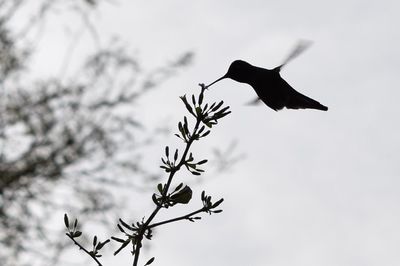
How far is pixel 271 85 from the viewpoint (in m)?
1.96

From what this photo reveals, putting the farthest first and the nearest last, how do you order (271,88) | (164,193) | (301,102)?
(301,102) < (271,88) < (164,193)

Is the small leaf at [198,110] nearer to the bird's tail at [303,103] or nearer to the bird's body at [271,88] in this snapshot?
the bird's body at [271,88]

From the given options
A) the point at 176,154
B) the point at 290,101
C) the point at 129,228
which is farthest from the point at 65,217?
the point at 290,101

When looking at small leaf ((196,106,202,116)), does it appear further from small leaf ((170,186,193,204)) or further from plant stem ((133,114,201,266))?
small leaf ((170,186,193,204))

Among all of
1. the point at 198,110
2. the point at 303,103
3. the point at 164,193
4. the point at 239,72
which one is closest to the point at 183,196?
the point at 164,193

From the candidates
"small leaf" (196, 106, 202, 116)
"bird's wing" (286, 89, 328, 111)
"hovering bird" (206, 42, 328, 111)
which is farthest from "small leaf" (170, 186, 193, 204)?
"bird's wing" (286, 89, 328, 111)

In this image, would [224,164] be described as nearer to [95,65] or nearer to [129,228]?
[95,65]

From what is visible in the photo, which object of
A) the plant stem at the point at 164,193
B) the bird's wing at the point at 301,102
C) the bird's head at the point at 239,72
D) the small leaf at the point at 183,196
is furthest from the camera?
the bird's wing at the point at 301,102

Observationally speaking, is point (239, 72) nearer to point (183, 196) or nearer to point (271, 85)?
point (271, 85)

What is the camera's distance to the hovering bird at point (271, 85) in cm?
186

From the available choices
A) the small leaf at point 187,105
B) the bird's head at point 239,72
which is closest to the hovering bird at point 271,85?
the bird's head at point 239,72

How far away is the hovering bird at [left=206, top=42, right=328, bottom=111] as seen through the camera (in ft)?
6.12

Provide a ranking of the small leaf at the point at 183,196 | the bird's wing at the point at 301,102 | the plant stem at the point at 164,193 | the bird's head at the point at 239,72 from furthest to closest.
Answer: the bird's wing at the point at 301,102 < the bird's head at the point at 239,72 < the small leaf at the point at 183,196 < the plant stem at the point at 164,193

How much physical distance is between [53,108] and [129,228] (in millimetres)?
8299
